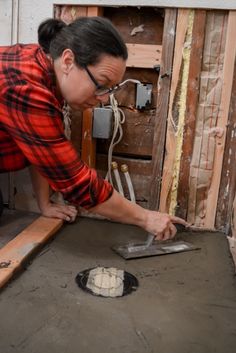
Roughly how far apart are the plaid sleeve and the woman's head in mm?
81

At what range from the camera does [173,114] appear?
159 cm

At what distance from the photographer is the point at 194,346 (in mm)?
969

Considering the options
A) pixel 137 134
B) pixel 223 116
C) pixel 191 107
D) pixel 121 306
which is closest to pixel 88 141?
pixel 137 134

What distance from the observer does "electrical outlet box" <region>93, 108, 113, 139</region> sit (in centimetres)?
162

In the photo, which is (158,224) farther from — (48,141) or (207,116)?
(207,116)

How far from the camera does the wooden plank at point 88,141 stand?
1651 mm

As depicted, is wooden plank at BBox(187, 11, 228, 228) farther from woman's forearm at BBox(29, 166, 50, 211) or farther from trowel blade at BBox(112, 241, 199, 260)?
woman's forearm at BBox(29, 166, 50, 211)

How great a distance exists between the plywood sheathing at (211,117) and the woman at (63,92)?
40cm

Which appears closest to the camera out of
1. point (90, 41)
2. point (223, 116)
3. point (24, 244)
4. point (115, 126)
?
point (90, 41)

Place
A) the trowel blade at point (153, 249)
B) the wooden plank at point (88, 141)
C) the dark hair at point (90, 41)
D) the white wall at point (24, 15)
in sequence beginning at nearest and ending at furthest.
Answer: the dark hair at point (90, 41) → the trowel blade at point (153, 249) → the white wall at point (24, 15) → the wooden plank at point (88, 141)

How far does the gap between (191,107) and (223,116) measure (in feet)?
0.41

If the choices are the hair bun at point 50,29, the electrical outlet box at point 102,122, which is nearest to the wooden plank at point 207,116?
the electrical outlet box at point 102,122

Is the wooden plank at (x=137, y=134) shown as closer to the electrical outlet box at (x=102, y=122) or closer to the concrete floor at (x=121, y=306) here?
the electrical outlet box at (x=102, y=122)

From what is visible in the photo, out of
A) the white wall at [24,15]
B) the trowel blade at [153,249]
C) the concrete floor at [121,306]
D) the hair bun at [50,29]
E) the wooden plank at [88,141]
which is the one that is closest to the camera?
the concrete floor at [121,306]
